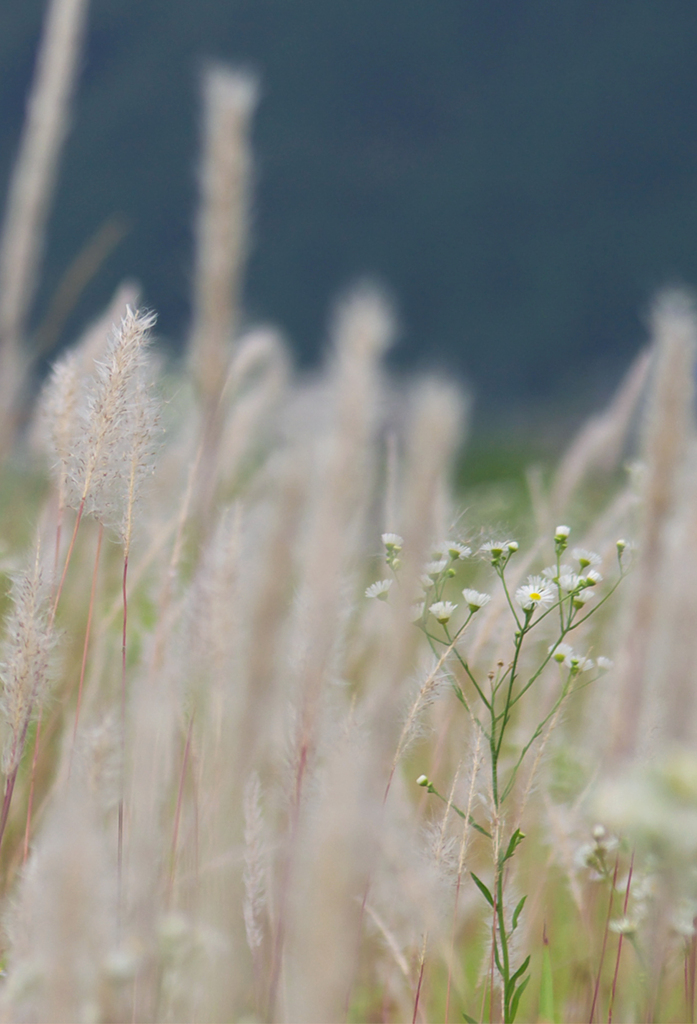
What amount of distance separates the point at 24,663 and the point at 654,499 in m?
0.63

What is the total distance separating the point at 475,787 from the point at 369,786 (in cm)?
54

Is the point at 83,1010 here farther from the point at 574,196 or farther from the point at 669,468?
the point at 574,196

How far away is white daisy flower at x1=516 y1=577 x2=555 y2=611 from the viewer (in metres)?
1.08

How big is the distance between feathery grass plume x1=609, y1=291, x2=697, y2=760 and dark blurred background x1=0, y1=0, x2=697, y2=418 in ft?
153

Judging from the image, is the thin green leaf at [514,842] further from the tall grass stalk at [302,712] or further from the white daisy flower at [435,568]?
the white daisy flower at [435,568]

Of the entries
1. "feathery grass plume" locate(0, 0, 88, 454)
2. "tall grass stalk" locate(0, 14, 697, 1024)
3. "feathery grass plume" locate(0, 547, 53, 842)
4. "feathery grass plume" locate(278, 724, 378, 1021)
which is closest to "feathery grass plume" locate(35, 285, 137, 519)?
"tall grass stalk" locate(0, 14, 697, 1024)

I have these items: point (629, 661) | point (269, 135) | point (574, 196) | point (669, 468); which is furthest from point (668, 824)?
point (574, 196)

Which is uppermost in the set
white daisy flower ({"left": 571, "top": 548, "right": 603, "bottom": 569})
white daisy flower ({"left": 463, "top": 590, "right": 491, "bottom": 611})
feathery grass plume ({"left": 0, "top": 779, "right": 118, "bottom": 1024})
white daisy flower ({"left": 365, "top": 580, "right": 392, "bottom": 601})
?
white daisy flower ({"left": 571, "top": 548, "right": 603, "bottom": 569})

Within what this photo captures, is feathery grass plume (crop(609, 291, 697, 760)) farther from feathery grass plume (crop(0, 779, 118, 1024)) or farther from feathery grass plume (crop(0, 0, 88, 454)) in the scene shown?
feathery grass plume (crop(0, 0, 88, 454))

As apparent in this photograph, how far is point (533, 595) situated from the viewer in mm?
1108

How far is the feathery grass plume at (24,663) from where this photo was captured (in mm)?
920

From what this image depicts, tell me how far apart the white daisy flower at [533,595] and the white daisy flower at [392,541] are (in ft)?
0.52

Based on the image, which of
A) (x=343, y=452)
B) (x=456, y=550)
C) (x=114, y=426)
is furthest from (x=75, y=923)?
(x=456, y=550)

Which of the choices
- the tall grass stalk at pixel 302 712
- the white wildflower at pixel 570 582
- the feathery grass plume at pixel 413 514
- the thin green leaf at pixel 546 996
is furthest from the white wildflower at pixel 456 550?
the thin green leaf at pixel 546 996
